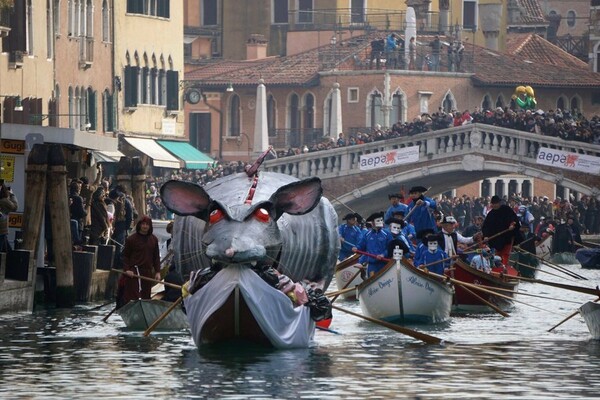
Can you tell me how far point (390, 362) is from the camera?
Result: 27141mm

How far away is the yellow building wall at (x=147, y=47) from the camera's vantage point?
225 ft

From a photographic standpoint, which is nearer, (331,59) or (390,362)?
(390,362)

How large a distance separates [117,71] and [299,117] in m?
21.8

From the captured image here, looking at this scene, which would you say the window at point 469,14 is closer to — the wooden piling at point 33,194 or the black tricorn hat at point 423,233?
the black tricorn hat at point 423,233

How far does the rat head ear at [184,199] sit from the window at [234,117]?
206ft

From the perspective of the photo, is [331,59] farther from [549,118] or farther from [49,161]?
[49,161]

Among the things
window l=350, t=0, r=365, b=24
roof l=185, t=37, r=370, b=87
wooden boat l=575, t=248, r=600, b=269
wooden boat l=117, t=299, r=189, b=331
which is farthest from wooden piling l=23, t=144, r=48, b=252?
window l=350, t=0, r=365, b=24

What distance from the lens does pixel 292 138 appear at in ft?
295

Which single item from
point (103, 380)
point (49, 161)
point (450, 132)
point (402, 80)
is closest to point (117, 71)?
point (450, 132)

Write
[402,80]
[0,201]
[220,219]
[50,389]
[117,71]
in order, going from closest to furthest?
[50,389]
[220,219]
[0,201]
[117,71]
[402,80]

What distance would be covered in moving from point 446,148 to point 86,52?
1331cm

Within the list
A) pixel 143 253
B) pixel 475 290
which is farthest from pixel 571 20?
pixel 143 253

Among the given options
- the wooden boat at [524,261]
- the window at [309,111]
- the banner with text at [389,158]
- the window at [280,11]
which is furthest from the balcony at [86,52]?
the window at [280,11]

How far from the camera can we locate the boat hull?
1052 inches
